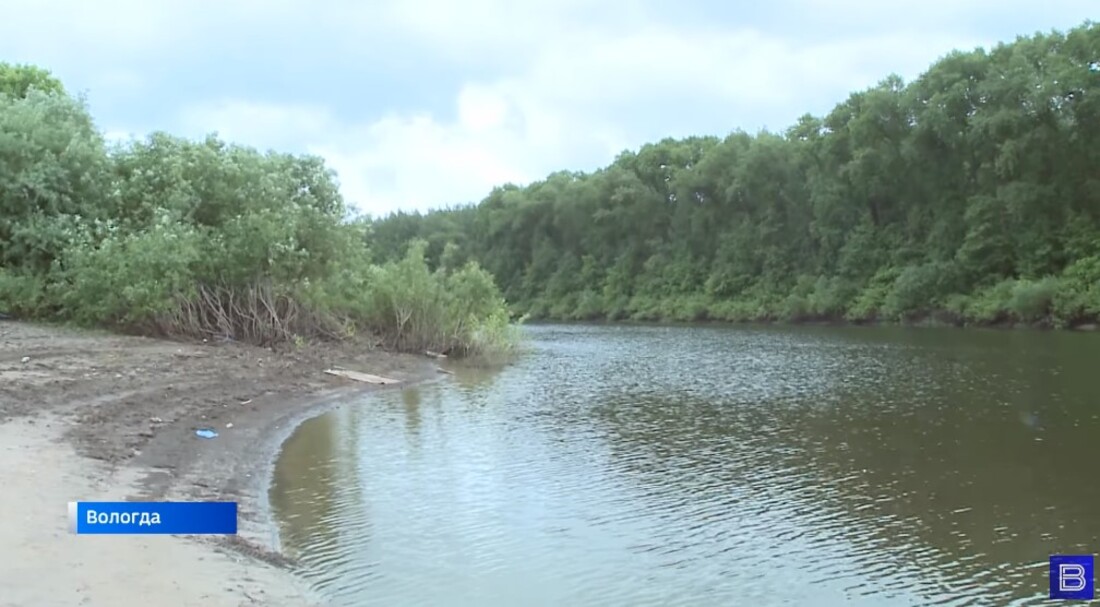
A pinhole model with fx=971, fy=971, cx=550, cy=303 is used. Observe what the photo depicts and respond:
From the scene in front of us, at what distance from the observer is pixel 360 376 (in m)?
30.4

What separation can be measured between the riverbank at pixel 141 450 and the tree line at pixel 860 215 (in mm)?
15022

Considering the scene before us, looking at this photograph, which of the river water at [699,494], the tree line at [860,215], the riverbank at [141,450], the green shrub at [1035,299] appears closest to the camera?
the riverbank at [141,450]

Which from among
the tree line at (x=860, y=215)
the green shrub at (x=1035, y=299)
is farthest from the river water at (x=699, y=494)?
the green shrub at (x=1035, y=299)

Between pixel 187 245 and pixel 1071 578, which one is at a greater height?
pixel 187 245

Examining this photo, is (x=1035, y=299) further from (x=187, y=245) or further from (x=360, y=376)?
(x=187, y=245)

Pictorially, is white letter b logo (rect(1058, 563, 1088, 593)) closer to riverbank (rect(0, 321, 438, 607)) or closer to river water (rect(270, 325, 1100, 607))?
river water (rect(270, 325, 1100, 607))

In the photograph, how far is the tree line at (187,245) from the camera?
104 feet

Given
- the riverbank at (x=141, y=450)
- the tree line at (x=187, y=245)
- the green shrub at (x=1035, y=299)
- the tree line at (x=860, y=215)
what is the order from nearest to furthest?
the riverbank at (x=141, y=450), the tree line at (x=187, y=245), the green shrub at (x=1035, y=299), the tree line at (x=860, y=215)

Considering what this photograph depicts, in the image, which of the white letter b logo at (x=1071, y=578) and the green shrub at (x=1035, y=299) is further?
the green shrub at (x=1035, y=299)

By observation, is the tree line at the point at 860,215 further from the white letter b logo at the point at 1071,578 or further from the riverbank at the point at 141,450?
the white letter b logo at the point at 1071,578

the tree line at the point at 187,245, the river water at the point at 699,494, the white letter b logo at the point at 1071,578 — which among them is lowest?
the white letter b logo at the point at 1071,578

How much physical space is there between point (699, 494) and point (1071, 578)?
5.76 metres

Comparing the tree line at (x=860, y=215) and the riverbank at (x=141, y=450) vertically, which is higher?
the tree line at (x=860, y=215)

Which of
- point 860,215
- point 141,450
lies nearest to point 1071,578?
point 141,450
